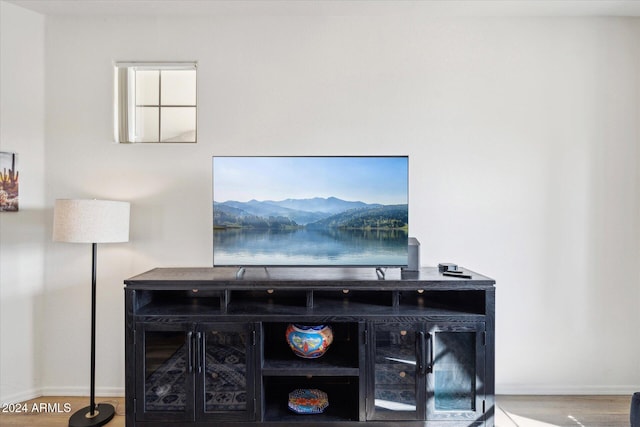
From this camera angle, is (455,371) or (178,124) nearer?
(455,371)

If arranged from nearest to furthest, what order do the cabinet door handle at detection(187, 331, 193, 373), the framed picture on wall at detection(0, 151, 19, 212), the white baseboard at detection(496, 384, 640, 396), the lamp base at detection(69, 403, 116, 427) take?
the cabinet door handle at detection(187, 331, 193, 373) < the lamp base at detection(69, 403, 116, 427) < the framed picture on wall at detection(0, 151, 19, 212) < the white baseboard at detection(496, 384, 640, 396)

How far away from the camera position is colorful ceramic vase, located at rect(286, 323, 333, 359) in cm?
188

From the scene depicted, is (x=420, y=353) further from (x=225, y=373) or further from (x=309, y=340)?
(x=225, y=373)

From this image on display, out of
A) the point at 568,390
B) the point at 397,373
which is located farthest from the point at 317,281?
the point at 568,390

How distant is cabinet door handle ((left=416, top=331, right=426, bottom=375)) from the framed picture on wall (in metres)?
2.71

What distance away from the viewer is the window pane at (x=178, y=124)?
2.41 m

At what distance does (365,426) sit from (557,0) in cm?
287

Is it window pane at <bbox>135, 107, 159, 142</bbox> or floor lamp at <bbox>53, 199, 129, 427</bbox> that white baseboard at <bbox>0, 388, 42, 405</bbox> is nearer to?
floor lamp at <bbox>53, 199, 129, 427</bbox>

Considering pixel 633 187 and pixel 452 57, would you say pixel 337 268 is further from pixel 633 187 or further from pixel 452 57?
pixel 633 187

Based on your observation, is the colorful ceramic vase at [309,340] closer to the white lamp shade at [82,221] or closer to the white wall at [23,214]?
the white lamp shade at [82,221]

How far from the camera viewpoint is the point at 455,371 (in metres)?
1.87

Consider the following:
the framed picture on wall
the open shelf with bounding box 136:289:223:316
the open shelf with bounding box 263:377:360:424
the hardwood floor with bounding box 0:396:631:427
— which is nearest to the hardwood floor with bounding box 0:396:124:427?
the hardwood floor with bounding box 0:396:631:427

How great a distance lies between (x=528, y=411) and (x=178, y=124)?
302cm

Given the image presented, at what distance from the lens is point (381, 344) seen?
1.85 metres
